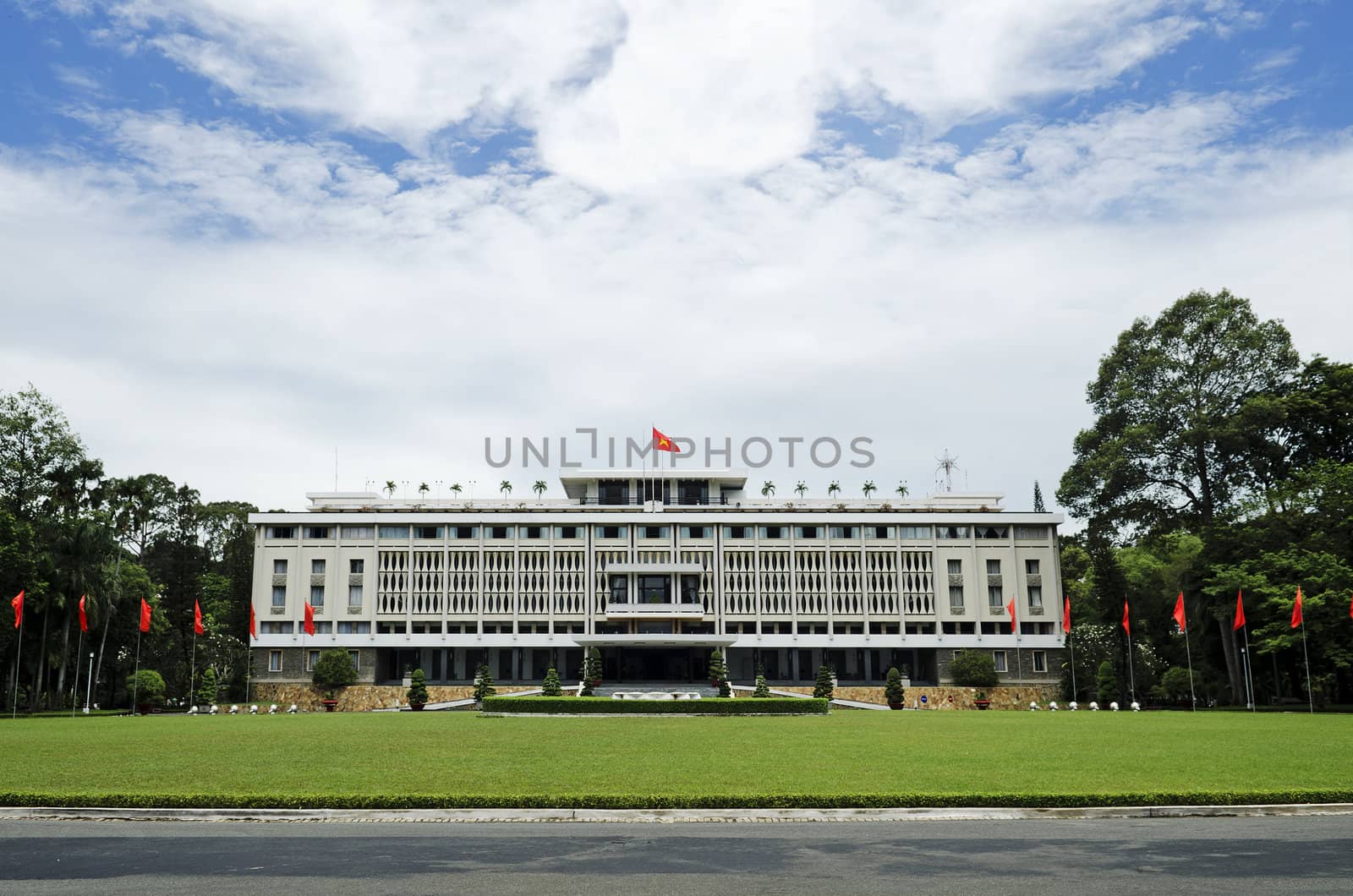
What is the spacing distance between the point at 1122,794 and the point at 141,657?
249 ft

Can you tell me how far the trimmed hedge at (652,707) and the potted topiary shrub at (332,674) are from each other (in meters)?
28.4

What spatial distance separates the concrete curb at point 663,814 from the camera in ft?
49.6

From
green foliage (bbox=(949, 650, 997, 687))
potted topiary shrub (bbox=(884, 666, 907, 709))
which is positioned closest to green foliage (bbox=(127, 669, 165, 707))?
potted topiary shrub (bbox=(884, 666, 907, 709))

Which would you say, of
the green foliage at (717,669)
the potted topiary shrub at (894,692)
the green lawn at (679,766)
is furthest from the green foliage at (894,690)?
the green lawn at (679,766)

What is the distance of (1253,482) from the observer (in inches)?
2432

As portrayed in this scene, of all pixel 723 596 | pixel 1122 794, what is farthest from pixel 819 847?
pixel 723 596

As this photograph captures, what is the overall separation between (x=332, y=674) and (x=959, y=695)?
42448 mm

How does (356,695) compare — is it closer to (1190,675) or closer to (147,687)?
(147,687)

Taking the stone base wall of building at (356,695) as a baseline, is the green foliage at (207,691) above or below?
above

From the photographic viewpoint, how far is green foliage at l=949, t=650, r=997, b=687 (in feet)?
251

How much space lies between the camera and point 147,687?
6894cm

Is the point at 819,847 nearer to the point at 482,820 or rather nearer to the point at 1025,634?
the point at 482,820

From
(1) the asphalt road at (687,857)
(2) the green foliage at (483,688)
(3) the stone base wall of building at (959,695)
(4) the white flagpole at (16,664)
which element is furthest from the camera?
(3) the stone base wall of building at (959,695)

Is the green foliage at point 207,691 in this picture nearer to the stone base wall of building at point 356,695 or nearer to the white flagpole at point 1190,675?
the stone base wall of building at point 356,695
